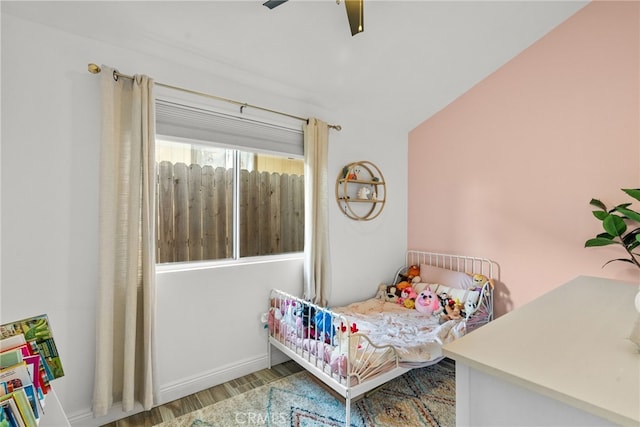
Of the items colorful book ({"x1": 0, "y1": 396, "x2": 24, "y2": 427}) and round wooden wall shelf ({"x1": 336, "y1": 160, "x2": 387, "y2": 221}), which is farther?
round wooden wall shelf ({"x1": 336, "y1": 160, "x2": 387, "y2": 221})

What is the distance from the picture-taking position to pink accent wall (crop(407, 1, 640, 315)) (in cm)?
228

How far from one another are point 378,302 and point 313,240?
100cm

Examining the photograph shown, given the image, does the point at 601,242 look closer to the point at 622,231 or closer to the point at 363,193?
the point at 622,231

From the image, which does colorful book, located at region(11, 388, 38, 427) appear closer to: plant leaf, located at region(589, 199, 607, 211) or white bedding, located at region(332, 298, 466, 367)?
white bedding, located at region(332, 298, 466, 367)

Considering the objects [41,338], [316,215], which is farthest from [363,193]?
[41,338]

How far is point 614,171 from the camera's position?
2.30 metres

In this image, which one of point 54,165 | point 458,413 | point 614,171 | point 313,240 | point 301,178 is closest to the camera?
point 458,413

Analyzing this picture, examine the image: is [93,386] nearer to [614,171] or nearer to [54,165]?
[54,165]

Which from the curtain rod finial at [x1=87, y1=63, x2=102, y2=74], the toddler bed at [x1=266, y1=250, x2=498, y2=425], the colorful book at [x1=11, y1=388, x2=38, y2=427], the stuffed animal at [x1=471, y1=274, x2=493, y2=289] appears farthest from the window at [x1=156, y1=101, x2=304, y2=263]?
the stuffed animal at [x1=471, y1=274, x2=493, y2=289]

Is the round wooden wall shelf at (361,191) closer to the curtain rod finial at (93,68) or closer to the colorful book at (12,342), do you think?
the curtain rod finial at (93,68)

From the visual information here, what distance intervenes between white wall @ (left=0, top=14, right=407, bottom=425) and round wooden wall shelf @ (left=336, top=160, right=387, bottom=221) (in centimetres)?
115

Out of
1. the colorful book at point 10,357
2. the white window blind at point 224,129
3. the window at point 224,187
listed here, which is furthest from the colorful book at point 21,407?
the white window blind at point 224,129

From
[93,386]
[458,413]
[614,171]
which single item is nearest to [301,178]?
[93,386]

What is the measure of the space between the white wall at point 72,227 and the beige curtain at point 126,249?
0.13m
